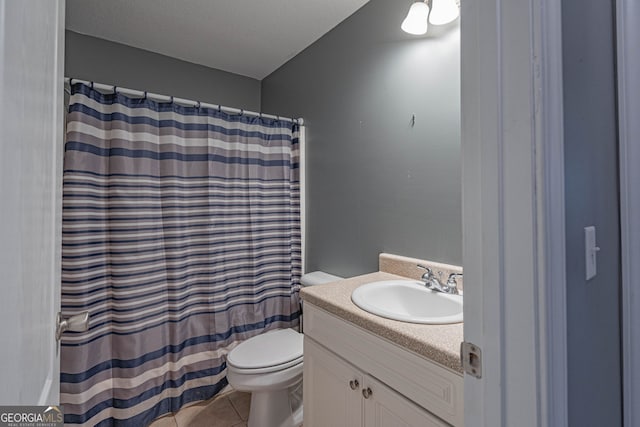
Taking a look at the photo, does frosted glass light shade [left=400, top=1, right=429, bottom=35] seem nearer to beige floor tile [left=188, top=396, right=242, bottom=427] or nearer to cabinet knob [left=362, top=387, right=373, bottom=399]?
cabinet knob [left=362, top=387, right=373, bottom=399]

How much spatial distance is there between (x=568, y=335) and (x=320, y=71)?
6.55ft

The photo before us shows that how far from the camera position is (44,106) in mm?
561

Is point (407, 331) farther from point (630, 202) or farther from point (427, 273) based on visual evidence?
point (630, 202)

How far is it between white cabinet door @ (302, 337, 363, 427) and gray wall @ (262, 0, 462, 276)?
62 cm

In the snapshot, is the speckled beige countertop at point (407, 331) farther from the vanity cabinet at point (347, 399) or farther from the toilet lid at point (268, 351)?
the toilet lid at point (268, 351)

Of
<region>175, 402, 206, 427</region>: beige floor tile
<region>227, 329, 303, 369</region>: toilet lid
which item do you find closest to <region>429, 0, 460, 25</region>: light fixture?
<region>227, 329, 303, 369</region>: toilet lid

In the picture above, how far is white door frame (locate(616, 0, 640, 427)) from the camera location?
666mm

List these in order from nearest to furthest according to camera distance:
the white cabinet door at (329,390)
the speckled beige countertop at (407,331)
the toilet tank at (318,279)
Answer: the speckled beige countertop at (407,331) → the white cabinet door at (329,390) → the toilet tank at (318,279)

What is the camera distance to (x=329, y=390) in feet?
3.83

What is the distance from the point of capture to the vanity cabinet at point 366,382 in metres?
0.81

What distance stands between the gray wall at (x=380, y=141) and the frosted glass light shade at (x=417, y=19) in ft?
0.30

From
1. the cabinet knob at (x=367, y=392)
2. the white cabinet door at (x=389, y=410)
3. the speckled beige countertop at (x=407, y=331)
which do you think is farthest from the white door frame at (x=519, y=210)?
the cabinet knob at (x=367, y=392)

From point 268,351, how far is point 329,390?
0.54 m

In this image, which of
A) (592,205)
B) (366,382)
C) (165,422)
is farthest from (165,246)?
(592,205)
